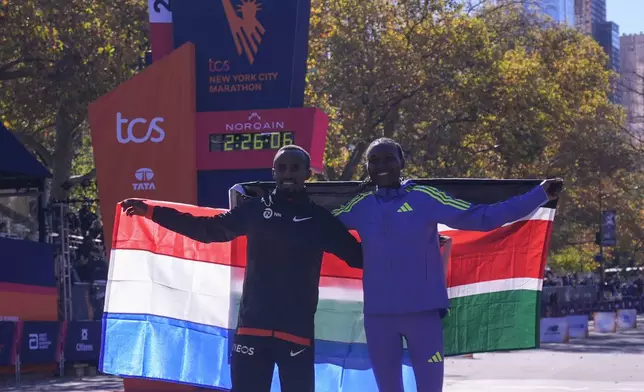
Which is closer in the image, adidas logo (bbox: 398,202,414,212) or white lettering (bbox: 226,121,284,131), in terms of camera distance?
adidas logo (bbox: 398,202,414,212)

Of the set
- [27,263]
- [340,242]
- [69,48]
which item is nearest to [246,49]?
[27,263]

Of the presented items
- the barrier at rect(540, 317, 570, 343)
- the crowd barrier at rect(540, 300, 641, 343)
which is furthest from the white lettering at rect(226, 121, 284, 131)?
the barrier at rect(540, 317, 570, 343)

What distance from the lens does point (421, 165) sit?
38125 mm

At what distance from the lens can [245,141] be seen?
1365 centimetres

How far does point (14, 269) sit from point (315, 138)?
6.47m

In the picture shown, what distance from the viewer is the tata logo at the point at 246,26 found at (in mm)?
13148

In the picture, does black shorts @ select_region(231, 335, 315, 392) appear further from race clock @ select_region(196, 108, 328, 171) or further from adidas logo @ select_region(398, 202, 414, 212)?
race clock @ select_region(196, 108, 328, 171)

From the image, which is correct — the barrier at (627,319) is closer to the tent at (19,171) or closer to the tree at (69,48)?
the tree at (69,48)

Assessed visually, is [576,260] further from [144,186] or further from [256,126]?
[144,186]

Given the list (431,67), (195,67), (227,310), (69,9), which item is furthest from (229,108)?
(431,67)

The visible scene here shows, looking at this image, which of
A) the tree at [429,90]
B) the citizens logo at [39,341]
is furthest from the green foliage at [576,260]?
the citizens logo at [39,341]

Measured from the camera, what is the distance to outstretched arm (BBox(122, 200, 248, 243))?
21.7 ft

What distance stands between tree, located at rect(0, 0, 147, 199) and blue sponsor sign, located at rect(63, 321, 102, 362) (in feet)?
21.8

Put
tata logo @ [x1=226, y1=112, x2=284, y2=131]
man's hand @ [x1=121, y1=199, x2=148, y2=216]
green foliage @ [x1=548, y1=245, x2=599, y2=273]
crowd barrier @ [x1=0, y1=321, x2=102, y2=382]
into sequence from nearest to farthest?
man's hand @ [x1=121, y1=199, x2=148, y2=216]
tata logo @ [x1=226, y1=112, x2=284, y2=131]
crowd barrier @ [x1=0, y1=321, x2=102, y2=382]
green foliage @ [x1=548, y1=245, x2=599, y2=273]
